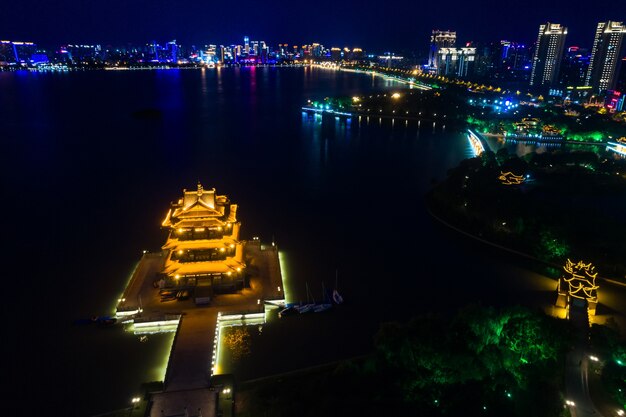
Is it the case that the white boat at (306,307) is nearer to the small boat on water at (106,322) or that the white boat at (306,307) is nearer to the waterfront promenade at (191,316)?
the waterfront promenade at (191,316)

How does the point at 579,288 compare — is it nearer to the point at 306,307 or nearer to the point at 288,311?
the point at 306,307

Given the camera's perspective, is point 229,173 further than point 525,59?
No

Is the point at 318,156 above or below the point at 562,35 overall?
below

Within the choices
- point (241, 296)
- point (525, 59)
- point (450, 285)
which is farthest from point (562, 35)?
point (241, 296)

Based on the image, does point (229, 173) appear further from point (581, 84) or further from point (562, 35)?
point (562, 35)

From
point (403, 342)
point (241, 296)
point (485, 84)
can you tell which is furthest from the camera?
point (485, 84)

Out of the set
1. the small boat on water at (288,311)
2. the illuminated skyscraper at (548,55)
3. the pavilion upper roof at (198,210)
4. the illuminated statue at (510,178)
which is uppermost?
the illuminated skyscraper at (548,55)

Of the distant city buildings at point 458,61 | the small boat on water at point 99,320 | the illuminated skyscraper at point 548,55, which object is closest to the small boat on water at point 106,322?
the small boat on water at point 99,320
